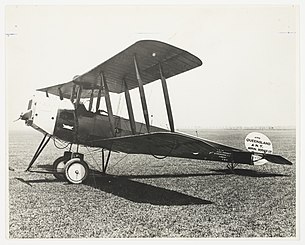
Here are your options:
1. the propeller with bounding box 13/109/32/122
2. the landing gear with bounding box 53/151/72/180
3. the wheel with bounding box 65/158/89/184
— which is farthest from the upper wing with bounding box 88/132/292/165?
the propeller with bounding box 13/109/32/122

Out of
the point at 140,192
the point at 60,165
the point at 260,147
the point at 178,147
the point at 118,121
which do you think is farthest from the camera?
the point at 60,165

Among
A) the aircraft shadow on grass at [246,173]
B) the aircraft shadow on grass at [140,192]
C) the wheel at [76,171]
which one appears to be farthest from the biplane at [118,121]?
the aircraft shadow on grass at [140,192]

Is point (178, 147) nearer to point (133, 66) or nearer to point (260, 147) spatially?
point (133, 66)

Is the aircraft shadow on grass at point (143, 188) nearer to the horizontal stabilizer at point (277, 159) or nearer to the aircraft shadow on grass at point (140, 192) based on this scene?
the aircraft shadow on grass at point (140, 192)

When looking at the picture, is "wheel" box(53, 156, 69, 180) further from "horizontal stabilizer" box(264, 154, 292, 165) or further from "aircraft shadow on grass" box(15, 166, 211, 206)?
"horizontal stabilizer" box(264, 154, 292, 165)

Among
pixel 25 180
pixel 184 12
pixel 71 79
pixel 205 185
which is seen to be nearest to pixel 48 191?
pixel 25 180

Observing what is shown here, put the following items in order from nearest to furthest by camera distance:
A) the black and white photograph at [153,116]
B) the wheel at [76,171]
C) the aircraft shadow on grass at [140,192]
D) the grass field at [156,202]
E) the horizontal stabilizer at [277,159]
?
the grass field at [156,202] < the black and white photograph at [153,116] < the aircraft shadow on grass at [140,192] < the wheel at [76,171] < the horizontal stabilizer at [277,159]

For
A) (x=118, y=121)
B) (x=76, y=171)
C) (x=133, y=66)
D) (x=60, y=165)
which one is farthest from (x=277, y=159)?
(x=60, y=165)
